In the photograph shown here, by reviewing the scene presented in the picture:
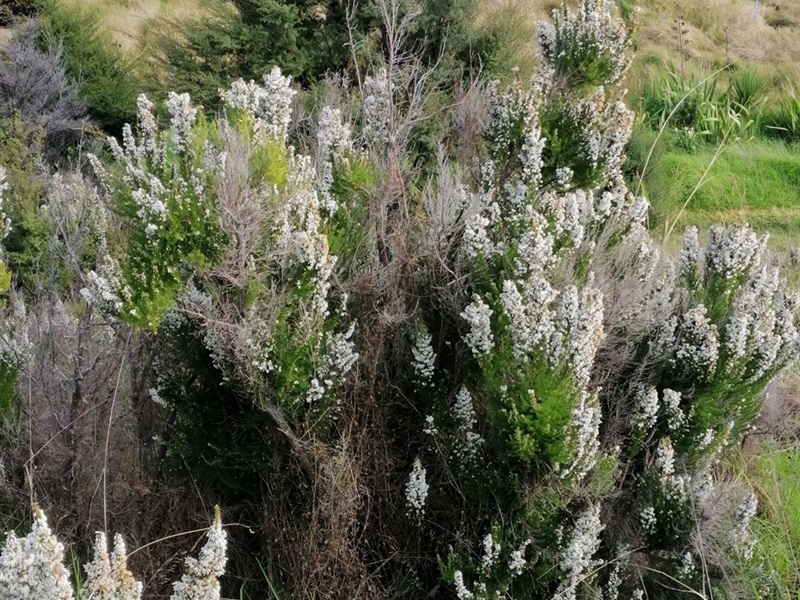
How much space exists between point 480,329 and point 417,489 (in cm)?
59

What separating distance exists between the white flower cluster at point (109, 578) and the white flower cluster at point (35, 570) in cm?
10

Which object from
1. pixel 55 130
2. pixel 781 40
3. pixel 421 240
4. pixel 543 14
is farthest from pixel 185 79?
pixel 781 40

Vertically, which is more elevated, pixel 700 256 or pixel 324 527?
pixel 700 256

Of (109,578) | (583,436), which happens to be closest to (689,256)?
(583,436)

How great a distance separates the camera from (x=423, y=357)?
290 centimetres

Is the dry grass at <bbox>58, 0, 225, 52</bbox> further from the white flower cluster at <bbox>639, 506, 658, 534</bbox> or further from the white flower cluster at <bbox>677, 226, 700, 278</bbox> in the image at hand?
the white flower cluster at <bbox>639, 506, 658, 534</bbox>

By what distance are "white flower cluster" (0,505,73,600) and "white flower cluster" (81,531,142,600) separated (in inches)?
4.0

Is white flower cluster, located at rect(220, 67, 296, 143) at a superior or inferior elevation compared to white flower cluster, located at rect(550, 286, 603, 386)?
superior

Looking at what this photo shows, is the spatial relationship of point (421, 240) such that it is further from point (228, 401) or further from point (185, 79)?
point (185, 79)

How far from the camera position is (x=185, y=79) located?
34.1 ft

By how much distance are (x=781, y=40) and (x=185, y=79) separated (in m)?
10.2

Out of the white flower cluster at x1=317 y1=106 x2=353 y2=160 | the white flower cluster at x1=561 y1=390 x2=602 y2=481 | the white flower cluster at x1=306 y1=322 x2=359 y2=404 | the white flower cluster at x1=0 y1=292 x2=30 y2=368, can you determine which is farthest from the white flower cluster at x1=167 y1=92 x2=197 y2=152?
the white flower cluster at x1=561 y1=390 x2=602 y2=481

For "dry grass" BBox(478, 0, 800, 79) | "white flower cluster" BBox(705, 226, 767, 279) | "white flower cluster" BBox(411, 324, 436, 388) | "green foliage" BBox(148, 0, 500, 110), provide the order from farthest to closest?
"dry grass" BBox(478, 0, 800, 79) → "green foliage" BBox(148, 0, 500, 110) → "white flower cluster" BBox(705, 226, 767, 279) → "white flower cluster" BBox(411, 324, 436, 388)

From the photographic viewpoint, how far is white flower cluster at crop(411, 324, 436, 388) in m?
2.90
